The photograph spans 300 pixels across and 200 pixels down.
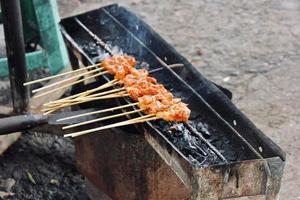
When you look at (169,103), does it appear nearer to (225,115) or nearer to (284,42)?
(225,115)

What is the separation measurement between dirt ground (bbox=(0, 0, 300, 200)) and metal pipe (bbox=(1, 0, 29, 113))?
675 mm

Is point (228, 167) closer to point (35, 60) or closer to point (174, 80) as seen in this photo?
point (174, 80)

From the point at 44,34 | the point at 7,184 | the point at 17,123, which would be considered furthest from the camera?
the point at 44,34

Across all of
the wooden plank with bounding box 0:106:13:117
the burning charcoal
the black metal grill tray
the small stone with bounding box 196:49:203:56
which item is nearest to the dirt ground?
the small stone with bounding box 196:49:203:56

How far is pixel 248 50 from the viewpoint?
657cm

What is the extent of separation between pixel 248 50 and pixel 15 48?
120 inches

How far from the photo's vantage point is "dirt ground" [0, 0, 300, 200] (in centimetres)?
535

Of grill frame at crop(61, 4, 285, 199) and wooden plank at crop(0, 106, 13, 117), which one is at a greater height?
grill frame at crop(61, 4, 285, 199)

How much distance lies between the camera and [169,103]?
11.7ft

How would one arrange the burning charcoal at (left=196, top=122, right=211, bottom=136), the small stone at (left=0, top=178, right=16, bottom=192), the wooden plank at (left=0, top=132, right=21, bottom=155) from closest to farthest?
the burning charcoal at (left=196, top=122, right=211, bottom=136), the small stone at (left=0, top=178, right=16, bottom=192), the wooden plank at (left=0, top=132, right=21, bottom=155)

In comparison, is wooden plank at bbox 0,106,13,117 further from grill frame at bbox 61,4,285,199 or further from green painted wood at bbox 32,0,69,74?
grill frame at bbox 61,4,285,199

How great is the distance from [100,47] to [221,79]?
197 cm

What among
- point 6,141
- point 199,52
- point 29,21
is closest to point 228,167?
point 6,141

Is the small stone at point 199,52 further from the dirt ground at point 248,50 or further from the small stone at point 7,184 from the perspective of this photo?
the small stone at point 7,184
